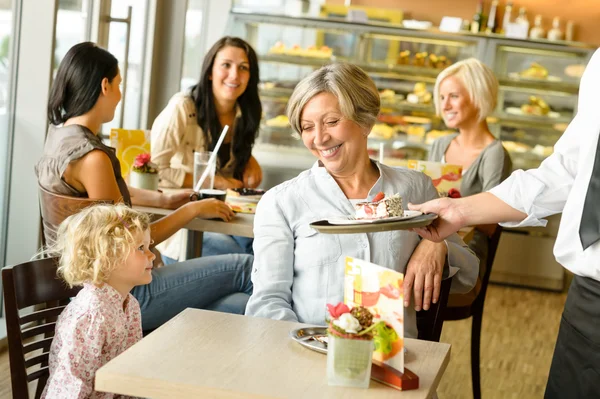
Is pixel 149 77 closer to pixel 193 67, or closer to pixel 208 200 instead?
pixel 193 67

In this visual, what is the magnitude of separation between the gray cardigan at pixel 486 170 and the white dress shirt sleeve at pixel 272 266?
2107 mm

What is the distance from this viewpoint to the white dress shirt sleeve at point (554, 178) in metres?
1.89

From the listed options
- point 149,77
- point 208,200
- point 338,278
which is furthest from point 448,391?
point 149,77

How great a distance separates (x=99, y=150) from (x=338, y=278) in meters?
1.06

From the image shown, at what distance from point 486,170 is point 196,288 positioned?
74.3 inches

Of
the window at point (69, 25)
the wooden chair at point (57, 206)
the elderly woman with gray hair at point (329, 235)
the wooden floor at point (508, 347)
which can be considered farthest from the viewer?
the window at point (69, 25)

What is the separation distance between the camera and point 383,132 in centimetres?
669

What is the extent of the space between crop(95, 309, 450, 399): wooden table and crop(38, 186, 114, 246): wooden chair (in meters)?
0.95

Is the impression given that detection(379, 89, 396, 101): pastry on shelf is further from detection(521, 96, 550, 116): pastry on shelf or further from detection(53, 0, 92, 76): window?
detection(53, 0, 92, 76): window

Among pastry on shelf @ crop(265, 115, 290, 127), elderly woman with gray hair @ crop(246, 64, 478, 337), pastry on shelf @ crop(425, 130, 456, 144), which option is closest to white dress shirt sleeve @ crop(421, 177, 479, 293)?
elderly woman with gray hair @ crop(246, 64, 478, 337)

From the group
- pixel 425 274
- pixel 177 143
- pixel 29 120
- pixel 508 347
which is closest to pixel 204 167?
pixel 177 143

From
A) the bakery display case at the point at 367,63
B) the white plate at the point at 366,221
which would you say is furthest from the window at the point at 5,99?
the bakery display case at the point at 367,63

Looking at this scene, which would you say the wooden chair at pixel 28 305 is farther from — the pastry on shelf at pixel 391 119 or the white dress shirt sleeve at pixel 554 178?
the pastry on shelf at pixel 391 119

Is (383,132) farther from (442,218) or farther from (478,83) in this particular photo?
(442,218)
